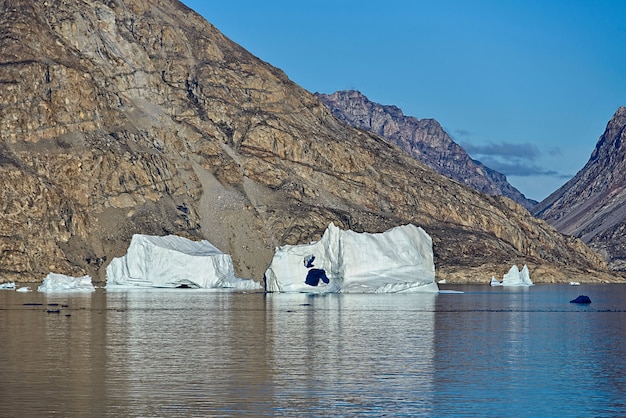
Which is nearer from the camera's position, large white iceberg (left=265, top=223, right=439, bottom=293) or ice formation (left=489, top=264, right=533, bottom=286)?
large white iceberg (left=265, top=223, right=439, bottom=293)

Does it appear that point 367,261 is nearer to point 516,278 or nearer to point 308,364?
point 308,364

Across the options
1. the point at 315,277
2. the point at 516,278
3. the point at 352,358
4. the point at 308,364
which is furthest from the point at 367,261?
the point at 516,278

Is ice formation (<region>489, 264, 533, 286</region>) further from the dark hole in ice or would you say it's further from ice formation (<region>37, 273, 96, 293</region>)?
ice formation (<region>37, 273, 96, 293</region>)

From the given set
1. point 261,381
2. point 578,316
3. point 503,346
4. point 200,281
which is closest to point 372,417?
point 261,381

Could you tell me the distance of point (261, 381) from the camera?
135ft

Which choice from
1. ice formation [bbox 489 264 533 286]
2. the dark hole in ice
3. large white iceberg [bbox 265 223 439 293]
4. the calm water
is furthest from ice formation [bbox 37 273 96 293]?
ice formation [bbox 489 264 533 286]

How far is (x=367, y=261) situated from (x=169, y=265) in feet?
111

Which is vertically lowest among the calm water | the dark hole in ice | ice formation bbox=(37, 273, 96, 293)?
the calm water

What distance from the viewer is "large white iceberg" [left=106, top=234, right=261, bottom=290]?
135m

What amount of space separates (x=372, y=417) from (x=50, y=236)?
527 feet

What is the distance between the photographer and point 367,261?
4427 inches

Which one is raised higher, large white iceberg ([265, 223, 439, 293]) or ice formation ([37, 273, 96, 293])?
large white iceberg ([265, 223, 439, 293])

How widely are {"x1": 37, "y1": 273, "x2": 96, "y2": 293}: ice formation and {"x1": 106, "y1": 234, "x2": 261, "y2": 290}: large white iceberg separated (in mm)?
4867

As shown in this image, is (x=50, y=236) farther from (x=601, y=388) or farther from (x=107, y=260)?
(x=601, y=388)
